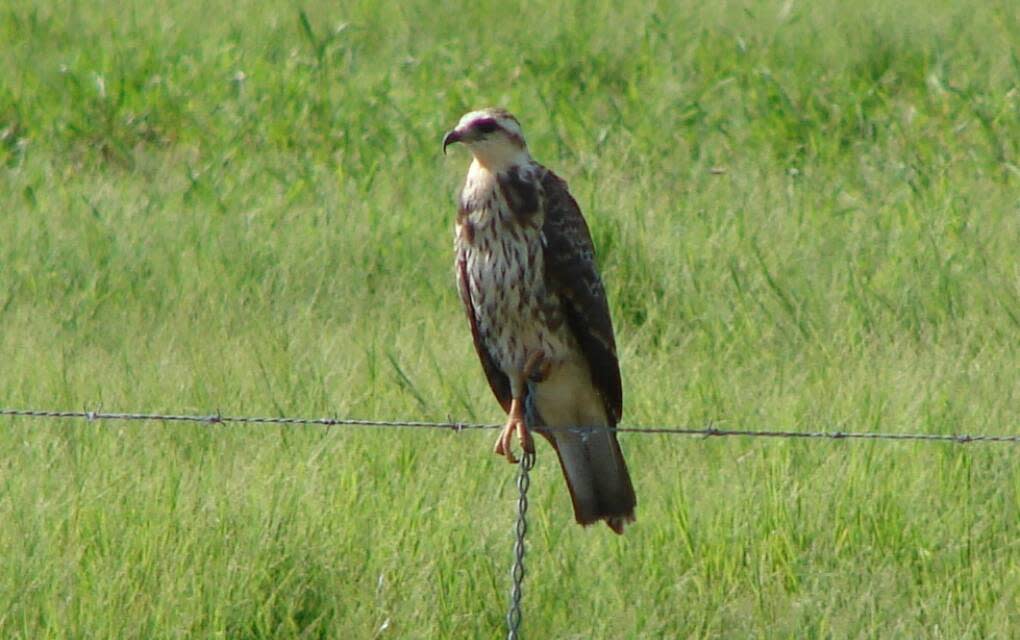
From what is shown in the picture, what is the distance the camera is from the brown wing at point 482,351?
4.32m

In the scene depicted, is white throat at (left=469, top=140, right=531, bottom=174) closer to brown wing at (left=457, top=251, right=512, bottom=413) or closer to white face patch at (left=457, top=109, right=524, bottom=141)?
white face patch at (left=457, top=109, right=524, bottom=141)

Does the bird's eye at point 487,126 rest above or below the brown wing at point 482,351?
above

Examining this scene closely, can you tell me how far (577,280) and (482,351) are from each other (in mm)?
334

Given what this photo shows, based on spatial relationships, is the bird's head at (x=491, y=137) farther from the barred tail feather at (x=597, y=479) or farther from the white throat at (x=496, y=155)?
the barred tail feather at (x=597, y=479)

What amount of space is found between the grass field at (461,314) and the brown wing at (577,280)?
0.41 m

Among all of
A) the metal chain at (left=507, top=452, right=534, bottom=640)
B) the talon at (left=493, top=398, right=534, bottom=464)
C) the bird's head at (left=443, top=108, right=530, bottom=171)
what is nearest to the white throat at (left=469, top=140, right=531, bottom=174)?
the bird's head at (left=443, top=108, right=530, bottom=171)

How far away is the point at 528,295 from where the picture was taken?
14.0 feet

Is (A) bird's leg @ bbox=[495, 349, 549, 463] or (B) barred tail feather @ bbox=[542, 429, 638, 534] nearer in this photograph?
(A) bird's leg @ bbox=[495, 349, 549, 463]

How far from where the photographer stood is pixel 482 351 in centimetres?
442

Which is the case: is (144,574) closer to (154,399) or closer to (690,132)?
(154,399)

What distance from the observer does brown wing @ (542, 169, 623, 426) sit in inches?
167

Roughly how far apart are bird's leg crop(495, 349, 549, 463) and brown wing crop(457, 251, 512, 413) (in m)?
0.03

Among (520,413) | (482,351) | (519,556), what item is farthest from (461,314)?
(519,556)

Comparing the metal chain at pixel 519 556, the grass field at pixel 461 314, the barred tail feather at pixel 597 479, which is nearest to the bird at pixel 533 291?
the barred tail feather at pixel 597 479
